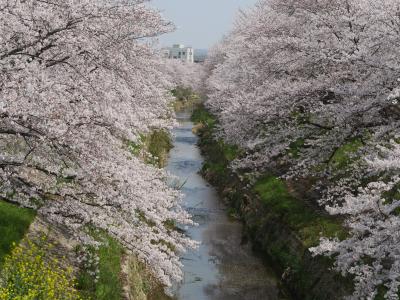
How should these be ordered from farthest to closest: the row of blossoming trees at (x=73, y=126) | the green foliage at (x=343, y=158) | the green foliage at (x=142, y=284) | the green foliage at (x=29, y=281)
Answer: the green foliage at (x=343, y=158)
the green foliage at (x=142, y=284)
the green foliage at (x=29, y=281)
the row of blossoming trees at (x=73, y=126)

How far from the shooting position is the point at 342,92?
13.4 m

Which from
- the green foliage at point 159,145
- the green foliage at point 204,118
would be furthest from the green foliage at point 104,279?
the green foliage at point 204,118

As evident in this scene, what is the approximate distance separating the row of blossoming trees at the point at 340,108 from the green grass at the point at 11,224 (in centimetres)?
592

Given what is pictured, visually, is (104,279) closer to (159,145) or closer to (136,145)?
(136,145)

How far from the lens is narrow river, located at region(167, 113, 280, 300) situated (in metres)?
15.3

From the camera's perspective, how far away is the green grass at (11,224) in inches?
390

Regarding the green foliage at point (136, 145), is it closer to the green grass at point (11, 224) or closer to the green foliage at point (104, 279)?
the green foliage at point (104, 279)

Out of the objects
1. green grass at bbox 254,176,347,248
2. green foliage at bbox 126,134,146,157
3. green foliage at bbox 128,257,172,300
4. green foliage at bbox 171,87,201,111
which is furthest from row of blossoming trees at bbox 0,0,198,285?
green foliage at bbox 171,87,201,111

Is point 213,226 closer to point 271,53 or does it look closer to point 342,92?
point 271,53

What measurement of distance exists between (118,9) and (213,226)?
1266 cm

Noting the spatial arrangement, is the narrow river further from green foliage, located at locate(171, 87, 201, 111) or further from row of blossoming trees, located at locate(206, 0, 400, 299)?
green foliage, located at locate(171, 87, 201, 111)

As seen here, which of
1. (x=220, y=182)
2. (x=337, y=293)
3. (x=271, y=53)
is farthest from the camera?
(x=220, y=182)

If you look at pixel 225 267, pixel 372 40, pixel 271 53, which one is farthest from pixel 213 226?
pixel 372 40

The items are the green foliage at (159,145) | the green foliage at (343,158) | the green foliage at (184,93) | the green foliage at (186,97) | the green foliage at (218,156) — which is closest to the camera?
the green foliage at (343,158)
